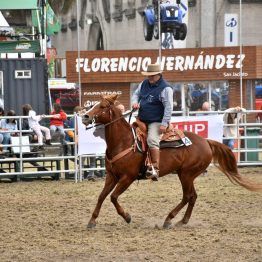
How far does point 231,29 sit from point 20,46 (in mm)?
11816

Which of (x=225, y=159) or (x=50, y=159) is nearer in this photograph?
(x=225, y=159)

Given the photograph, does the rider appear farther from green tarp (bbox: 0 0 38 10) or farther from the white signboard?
the white signboard

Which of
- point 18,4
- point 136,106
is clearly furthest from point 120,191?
point 18,4

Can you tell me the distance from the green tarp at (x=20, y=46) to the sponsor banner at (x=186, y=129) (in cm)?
610

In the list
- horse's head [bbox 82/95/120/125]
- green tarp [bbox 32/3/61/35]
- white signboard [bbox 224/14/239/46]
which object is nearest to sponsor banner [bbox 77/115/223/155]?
horse's head [bbox 82/95/120/125]

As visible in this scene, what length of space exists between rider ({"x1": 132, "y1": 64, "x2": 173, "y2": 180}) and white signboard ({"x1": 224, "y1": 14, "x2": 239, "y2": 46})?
837 inches

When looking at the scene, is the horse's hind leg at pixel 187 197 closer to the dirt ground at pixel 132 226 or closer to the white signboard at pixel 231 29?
the dirt ground at pixel 132 226

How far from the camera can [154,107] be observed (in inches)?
439

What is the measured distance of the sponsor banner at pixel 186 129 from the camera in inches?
667

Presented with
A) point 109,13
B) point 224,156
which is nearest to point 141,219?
point 224,156

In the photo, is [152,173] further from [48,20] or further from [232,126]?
[48,20]

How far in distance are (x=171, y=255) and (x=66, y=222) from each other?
9.71ft

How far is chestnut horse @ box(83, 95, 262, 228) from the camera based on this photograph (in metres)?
10.9

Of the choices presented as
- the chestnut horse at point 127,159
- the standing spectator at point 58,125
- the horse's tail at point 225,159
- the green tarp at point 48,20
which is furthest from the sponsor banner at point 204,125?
the green tarp at point 48,20
